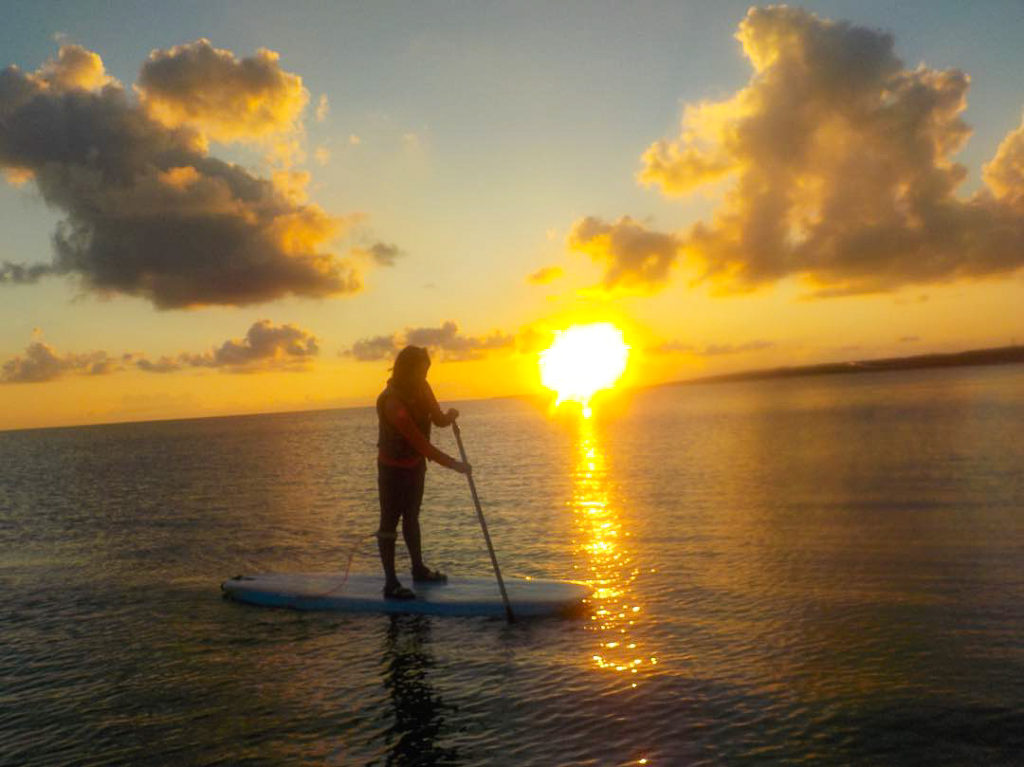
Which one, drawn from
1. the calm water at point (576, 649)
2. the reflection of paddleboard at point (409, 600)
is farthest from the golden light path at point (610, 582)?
the reflection of paddleboard at point (409, 600)

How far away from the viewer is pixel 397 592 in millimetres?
11039

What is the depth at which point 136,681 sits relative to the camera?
864 centimetres

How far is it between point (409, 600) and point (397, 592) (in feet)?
0.83

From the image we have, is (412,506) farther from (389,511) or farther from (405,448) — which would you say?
(405,448)

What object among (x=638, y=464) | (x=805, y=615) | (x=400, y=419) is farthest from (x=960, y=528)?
(x=638, y=464)

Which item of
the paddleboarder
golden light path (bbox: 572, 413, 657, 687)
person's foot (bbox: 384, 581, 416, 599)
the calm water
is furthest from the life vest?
golden light path (bbox: 572, 413, 657, 687)

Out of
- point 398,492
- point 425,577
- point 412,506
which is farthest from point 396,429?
point 425,577

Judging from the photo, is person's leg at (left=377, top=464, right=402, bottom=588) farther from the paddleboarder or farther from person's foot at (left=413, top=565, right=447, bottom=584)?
person's foot at (left=413, top=565, right=447, bottom=584)

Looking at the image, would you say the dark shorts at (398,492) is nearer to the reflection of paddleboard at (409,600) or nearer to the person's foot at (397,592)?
the person's foot at (397,592)

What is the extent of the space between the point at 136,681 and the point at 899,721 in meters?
7.60

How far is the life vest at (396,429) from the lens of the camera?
10.6 meters

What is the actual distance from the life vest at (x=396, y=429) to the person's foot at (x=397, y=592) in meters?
1.83

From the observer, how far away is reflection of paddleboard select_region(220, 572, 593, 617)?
10422 mm

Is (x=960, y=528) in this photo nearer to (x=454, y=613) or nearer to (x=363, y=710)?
(x=454, y=613)
